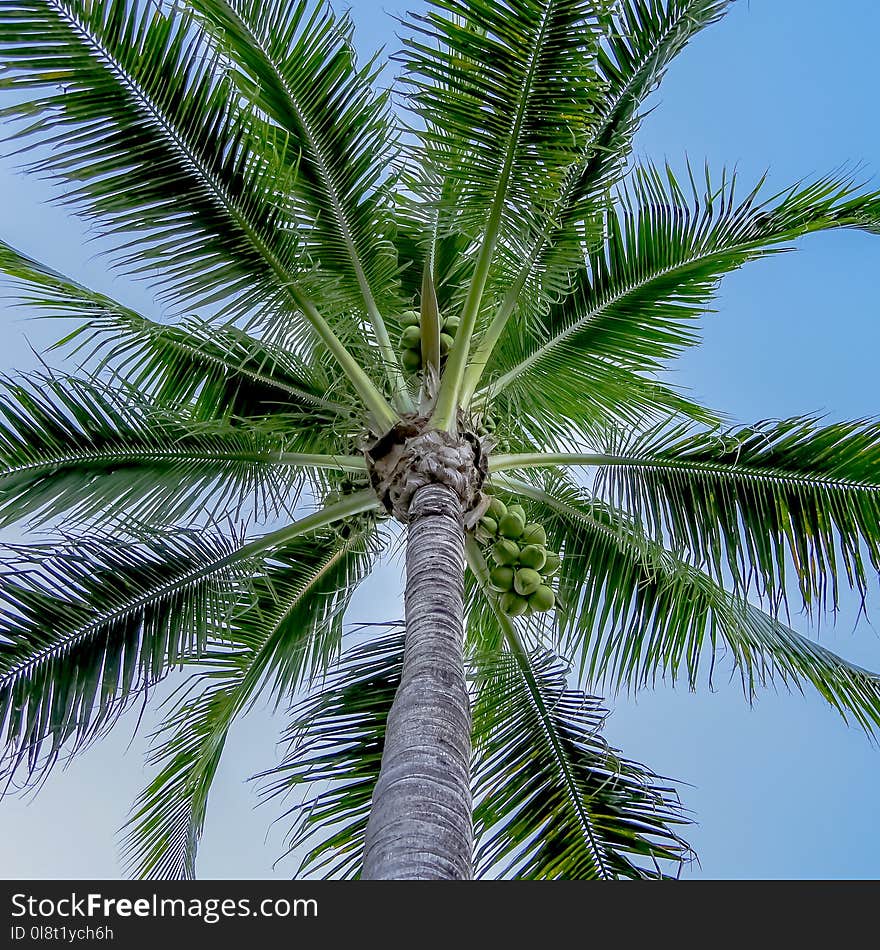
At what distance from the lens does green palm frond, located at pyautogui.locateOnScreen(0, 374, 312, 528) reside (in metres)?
5.28

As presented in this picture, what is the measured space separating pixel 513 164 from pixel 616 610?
8.84ft

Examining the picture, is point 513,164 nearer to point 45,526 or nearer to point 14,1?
point 14,1

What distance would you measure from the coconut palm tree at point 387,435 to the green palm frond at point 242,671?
2cm

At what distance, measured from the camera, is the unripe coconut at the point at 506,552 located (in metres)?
5.50

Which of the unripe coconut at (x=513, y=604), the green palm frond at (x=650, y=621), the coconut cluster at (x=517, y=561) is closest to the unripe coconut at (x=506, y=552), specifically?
the coconut cluster at (x=517, y=561)

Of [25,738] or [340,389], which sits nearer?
[25,738]

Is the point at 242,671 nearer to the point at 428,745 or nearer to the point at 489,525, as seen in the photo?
the point at 489,525

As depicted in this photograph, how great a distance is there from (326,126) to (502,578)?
264 cm

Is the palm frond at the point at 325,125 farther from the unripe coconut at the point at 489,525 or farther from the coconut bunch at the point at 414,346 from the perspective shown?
the unripe coconut at the point at 489,525

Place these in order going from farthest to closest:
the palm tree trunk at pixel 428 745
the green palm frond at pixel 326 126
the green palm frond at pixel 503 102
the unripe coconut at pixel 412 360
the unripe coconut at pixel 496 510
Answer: the unripe coconut at pixel 412 360
the unripe coconut at pixel 496 510
the green palm frond at pixel 326 126
the green palm frond at pixel 503 102
the palm tree trunk at pixel 428 745

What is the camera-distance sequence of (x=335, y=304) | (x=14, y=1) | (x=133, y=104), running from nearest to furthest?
(x=14, y=1)
(x=133, y=104)
(x=335, y=304)

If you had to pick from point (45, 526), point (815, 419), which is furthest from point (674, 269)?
point (45, 526)

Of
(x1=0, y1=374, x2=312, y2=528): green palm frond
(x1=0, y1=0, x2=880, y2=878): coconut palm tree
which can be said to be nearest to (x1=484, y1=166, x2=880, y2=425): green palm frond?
(x1=0, y1=0, x2=880, y2=878): coconut palm tree

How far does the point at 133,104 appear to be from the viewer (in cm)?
513
